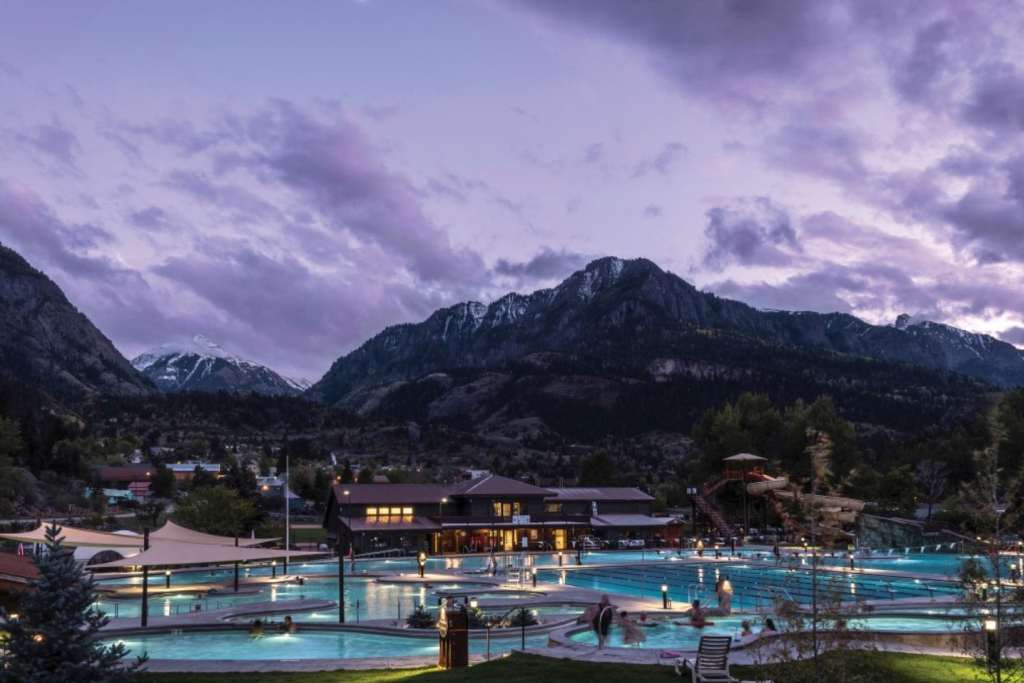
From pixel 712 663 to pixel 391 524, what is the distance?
→ 167 ft

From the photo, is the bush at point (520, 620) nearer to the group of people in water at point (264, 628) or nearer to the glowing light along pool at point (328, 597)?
the glowing light along pool at point (328, 597)

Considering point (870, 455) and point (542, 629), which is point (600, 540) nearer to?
point (542, 629)

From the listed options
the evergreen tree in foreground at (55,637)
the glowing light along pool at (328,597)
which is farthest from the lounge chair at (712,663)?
the glowing light along pool at (328,597)

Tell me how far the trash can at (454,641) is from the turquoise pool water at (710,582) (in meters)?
18.5

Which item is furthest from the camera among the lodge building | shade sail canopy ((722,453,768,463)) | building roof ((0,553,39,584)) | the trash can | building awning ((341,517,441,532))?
shade sail canopy ((722,453,768,463))

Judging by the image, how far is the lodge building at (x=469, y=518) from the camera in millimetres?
65250

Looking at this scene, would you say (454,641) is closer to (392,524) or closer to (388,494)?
(392,524)

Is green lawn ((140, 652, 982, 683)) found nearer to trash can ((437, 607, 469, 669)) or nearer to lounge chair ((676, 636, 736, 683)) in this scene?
trash can ((437, 607, 469, 669))

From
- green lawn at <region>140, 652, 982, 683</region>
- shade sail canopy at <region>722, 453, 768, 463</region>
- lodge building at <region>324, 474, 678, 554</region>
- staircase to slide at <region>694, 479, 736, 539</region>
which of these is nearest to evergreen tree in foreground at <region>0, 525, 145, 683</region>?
green lawn at <region>140, 652, 982, 683</region>

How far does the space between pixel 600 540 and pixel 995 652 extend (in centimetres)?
5676

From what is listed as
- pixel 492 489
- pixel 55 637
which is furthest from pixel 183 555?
pixel 492 489

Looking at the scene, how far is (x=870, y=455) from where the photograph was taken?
11656 centimetres

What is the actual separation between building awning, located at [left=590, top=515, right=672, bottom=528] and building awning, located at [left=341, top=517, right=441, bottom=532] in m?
14.2

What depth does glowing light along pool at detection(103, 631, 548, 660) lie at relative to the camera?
84.1 ft
